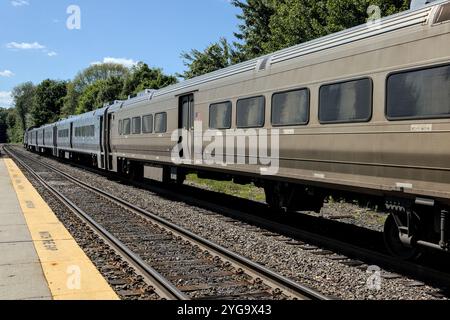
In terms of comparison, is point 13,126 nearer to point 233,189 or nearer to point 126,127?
point 126,127

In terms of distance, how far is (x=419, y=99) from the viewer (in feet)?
20.9

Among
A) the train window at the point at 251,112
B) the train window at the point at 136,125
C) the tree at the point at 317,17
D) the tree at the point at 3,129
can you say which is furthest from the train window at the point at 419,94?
the tree at the point at 3,129

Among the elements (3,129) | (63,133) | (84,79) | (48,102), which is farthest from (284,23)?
(3,129)

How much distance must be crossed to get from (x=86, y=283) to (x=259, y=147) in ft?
16.0

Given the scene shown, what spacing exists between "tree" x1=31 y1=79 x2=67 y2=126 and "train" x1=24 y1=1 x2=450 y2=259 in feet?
369

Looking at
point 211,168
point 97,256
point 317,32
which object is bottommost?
point 97,256

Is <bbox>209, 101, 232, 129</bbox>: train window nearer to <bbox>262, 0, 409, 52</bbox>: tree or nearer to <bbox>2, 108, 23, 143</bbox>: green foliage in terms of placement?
<bbox>262, 0, 409, 52</bbox>: tree

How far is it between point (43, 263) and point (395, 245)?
199 inches

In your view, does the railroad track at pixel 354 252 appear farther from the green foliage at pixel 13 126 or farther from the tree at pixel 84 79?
the green foliage at pixel 13 126

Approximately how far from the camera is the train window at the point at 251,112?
32.9 feet

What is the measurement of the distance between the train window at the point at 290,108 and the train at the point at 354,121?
19 millimetres

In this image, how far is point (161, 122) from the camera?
51.5 ft
